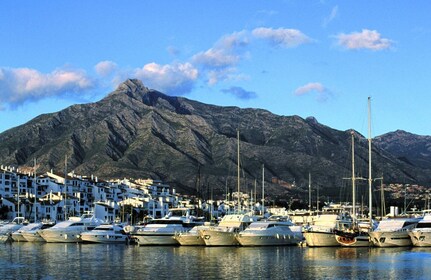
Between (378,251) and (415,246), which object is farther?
(415,246)

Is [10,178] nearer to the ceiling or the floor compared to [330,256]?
nearer to the ceiling

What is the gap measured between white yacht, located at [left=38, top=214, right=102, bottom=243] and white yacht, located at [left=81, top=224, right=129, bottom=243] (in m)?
2.44

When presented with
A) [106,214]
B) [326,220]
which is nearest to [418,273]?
[326,220]

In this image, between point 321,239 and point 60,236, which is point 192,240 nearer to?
point 321,239

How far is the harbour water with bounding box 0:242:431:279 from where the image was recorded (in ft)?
151

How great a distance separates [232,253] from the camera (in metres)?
64.5

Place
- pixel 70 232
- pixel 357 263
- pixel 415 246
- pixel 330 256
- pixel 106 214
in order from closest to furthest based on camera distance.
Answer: pixel 357 263 < pixel 330 256 < pixel 415 246 < pixel 70 232 < pixel 106 214

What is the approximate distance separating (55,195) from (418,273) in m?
116

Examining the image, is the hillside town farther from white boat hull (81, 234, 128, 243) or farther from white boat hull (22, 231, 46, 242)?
white boat hull (81, 234, 128, 243)

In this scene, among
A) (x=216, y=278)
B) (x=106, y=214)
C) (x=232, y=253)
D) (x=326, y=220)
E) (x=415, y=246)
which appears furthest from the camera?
(x=106, y=214)

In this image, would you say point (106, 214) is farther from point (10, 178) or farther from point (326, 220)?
point (326, 220)

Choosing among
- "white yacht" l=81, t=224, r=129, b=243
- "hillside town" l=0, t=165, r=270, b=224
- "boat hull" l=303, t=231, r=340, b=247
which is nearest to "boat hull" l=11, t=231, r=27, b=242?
"white yacht" l=81, t=224, r=129, b=243

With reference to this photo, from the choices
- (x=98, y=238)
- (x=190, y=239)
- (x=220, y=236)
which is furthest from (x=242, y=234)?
(x=98, y=238)

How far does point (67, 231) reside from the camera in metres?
88.0
